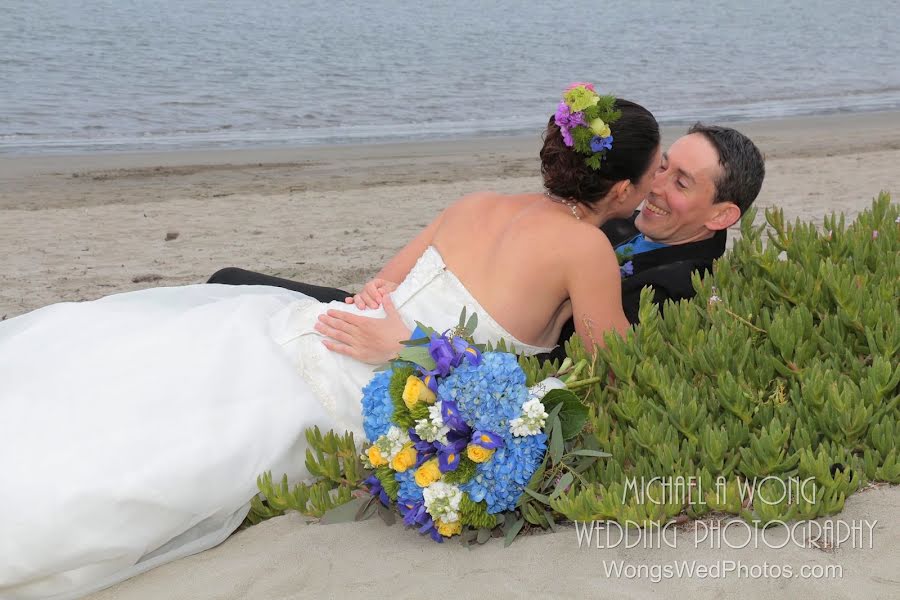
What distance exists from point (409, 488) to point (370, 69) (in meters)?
23.6

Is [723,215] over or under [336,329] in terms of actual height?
over

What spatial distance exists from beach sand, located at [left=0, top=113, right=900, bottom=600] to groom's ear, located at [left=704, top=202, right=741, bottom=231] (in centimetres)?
181

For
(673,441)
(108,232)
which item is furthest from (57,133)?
(673,441)

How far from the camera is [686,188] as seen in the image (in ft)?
15.4

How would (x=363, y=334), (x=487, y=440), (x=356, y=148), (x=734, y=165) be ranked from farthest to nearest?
1. (x=356, y=148)
2. (x=734, y=165)
3. (x=363, y=334)
4. (x=487, y=440)

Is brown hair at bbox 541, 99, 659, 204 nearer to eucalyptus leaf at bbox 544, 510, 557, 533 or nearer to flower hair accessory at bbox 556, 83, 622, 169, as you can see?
flower hair accessory at bbox 556, 83, 622, 169

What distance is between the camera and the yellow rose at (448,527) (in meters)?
3.37

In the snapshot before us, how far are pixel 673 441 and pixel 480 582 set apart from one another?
2.81 ft

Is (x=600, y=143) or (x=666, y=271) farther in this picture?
(x=666, y=271)

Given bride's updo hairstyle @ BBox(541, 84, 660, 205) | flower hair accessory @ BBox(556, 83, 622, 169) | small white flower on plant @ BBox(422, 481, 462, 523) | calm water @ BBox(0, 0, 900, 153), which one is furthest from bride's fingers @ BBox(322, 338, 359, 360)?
calm water @ BBox(0, 0, 900, 153)

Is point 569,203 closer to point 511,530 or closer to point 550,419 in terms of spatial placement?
point 550,419

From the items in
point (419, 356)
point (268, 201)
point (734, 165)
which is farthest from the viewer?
point (268, 201)

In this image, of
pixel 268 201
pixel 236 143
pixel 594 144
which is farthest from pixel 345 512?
pixel 236 143

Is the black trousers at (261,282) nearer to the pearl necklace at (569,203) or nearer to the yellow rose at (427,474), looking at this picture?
the pearl necklace at (569,203)
